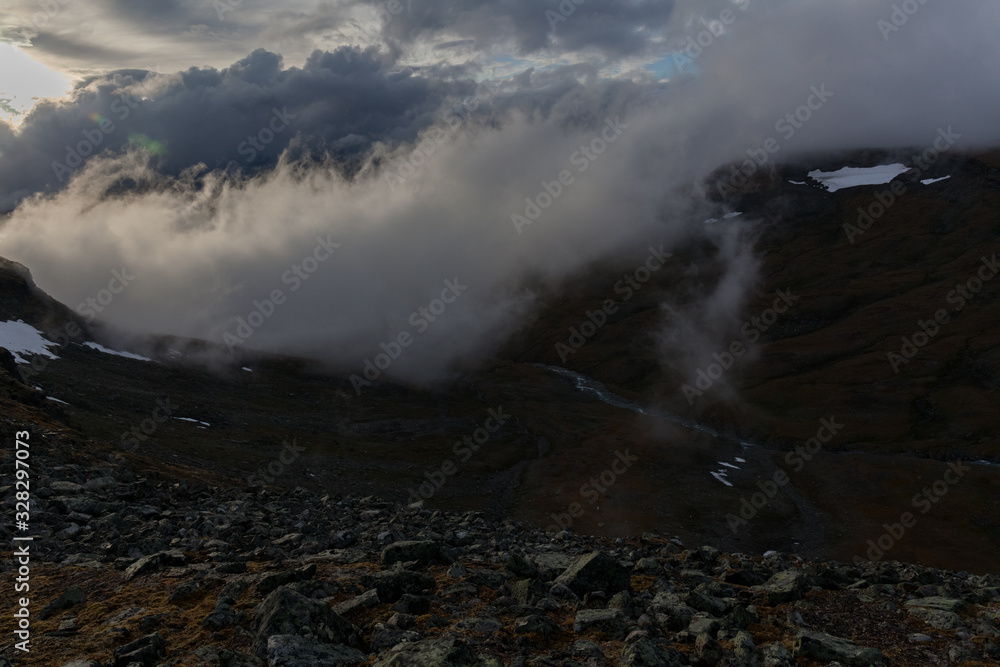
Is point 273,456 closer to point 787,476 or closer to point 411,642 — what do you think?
point 411,642

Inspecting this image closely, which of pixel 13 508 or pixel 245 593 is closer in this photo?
pixel 245 593

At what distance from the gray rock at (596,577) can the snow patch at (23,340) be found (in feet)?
457

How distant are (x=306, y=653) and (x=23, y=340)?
165143mm

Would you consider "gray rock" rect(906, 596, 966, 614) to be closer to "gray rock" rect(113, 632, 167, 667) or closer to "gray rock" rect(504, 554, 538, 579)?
"gray rock" rect(504, 554, 538, 579)

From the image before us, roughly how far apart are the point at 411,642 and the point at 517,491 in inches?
4895

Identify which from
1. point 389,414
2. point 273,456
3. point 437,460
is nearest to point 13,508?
point 273,456

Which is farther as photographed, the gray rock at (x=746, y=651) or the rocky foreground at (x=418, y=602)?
the gray rock at (x=746, y=651)

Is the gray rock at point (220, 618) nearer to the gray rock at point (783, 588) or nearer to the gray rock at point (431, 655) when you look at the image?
the gray rock at point (431, 655)

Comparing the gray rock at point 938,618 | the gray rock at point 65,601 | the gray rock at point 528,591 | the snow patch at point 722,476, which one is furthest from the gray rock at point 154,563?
the snow patch at point 722,476

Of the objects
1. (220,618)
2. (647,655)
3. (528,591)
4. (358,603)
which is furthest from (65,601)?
(647,655)

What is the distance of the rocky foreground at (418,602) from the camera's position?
44.7 ft

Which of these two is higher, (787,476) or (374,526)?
(374,526)

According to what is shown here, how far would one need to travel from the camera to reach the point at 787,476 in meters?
164

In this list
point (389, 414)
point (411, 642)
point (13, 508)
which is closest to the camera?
point (411, 642)
